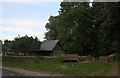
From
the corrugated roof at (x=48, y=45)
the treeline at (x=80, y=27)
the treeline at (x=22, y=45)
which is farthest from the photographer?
the corrugated roof at (x=48, y=45)

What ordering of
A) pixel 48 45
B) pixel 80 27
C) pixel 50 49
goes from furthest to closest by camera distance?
pixel 48 45
pixel 50 49
pixel 80 27

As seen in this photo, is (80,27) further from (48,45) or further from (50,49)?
(48,45)

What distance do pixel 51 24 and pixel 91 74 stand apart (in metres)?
79.6

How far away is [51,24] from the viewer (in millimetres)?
105875

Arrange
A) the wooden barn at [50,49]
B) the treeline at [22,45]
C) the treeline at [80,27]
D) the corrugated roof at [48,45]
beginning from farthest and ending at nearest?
the corrugated roof at [48,45] < the wooden barn at [50,49] < the treeline at [22,45] < the treeline at [80,27]

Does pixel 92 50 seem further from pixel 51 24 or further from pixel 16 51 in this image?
pixel 51 24

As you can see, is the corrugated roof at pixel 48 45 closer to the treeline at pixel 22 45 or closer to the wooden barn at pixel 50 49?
the wooden barn at pixel 50 49

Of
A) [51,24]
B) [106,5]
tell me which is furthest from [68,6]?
[51,24]

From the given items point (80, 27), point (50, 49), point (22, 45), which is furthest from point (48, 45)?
point (80, 27)

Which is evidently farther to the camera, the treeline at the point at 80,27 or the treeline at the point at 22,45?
the treeline at the point at 22,45

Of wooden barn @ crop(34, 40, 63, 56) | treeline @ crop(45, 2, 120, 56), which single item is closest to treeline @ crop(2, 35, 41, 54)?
wooden barn @ crop(34, 40, 63, 56)

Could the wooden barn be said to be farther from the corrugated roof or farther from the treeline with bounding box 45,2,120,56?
the treeline with bounding box 45,2,120,56

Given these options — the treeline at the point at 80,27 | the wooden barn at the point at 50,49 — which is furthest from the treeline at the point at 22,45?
the treeline at the point at 80,27

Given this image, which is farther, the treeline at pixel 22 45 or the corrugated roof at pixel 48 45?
the corrugated roof at pixel 48 45
